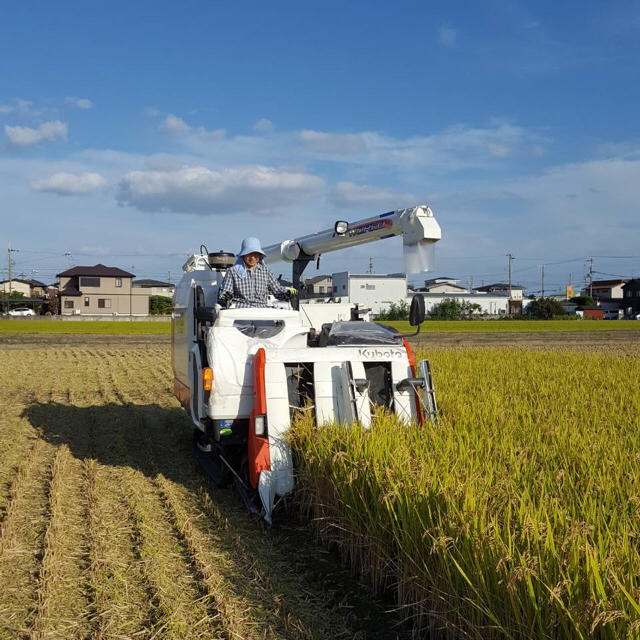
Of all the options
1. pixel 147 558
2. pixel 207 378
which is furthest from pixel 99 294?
pixel 147 558

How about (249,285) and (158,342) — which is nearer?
(249,285)

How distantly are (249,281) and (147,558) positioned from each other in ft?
10.7

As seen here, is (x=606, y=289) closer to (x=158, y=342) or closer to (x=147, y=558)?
(x=158, y=342)

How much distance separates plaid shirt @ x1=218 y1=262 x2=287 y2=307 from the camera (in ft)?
23.4

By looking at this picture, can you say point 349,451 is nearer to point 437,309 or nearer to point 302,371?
point 302,371

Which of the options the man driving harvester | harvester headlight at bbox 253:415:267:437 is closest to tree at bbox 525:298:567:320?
the man driving harvester

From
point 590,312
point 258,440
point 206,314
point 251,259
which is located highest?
point 251,259

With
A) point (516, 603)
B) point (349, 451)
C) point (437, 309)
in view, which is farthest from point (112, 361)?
point (437, 309)

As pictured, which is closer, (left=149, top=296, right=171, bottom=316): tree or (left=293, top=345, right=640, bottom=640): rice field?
(left=293, top=345, right=640, bottom=640): rice field

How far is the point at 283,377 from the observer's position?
595 centimetres

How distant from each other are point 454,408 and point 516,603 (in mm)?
4259

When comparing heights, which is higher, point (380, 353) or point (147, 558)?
point (380, 353)

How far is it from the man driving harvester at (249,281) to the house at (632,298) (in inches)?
3697

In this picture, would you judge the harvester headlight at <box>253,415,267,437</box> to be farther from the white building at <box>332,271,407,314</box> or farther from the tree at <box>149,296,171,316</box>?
the tree at <box>149,296,171,316</box>
